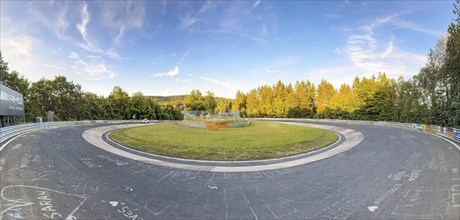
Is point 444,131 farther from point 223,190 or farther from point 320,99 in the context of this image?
point 320,99

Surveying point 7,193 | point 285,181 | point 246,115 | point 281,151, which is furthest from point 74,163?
point 246,115

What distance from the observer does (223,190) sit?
842 centimetres

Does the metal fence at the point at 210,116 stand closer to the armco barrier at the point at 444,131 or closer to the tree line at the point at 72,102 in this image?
the armco barrier at the point at 444,131

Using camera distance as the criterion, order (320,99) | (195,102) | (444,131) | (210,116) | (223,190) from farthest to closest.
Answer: (195,102) → (320,99) → (210,116) → (444,131) → (223,190)

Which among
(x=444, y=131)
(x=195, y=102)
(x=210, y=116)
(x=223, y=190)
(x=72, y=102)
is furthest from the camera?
(x=195, y=102)

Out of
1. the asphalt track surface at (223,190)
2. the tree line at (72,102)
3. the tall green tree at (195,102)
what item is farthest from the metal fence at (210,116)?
the tall green tree at (195,102)

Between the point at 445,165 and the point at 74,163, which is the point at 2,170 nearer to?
the point at 74,163

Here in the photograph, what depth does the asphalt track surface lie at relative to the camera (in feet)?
21.1

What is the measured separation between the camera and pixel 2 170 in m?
9.60

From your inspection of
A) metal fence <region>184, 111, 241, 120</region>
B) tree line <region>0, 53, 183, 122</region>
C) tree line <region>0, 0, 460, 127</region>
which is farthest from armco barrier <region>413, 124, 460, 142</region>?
tree line <region>0, 53, 183, 122</region>

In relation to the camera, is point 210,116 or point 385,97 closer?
point 210,116

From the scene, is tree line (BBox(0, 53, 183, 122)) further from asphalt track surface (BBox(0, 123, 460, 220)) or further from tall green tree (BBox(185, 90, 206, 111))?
asphalt track surface (BBox(0, 123, 460, 220))

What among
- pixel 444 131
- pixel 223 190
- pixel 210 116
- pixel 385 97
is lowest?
pixel 223 190

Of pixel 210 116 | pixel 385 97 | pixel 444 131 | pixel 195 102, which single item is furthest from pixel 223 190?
pixel 195 102
